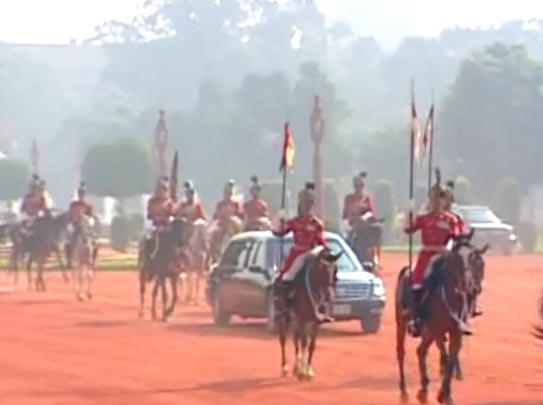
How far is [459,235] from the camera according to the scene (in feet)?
63.9

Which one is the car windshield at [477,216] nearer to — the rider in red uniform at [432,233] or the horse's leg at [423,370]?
the rider in red uniform at [432,233]

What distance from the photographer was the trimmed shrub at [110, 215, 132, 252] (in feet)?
222

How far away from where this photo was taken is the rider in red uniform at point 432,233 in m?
19.5

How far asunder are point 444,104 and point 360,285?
62.8 meters

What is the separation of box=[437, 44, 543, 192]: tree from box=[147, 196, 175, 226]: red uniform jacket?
5641 centimetres

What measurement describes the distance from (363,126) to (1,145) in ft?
69.8

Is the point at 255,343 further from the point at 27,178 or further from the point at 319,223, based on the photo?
the point at 27,178

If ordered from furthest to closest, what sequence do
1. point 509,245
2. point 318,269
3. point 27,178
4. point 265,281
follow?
1. point 27,178
2. point 509,245
3. point 265,281
4. point 318,269

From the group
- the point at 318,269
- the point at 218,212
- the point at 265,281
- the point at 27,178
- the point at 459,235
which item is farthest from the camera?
the point at 27,178

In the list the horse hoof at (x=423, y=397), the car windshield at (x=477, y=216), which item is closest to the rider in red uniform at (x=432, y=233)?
the horse hoof at (x=423, y=397)

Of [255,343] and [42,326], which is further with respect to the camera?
[42,326]

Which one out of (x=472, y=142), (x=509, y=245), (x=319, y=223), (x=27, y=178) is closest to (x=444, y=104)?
(x=472, y=142)

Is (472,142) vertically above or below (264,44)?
below

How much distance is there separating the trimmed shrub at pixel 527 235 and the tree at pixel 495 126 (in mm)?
16017
